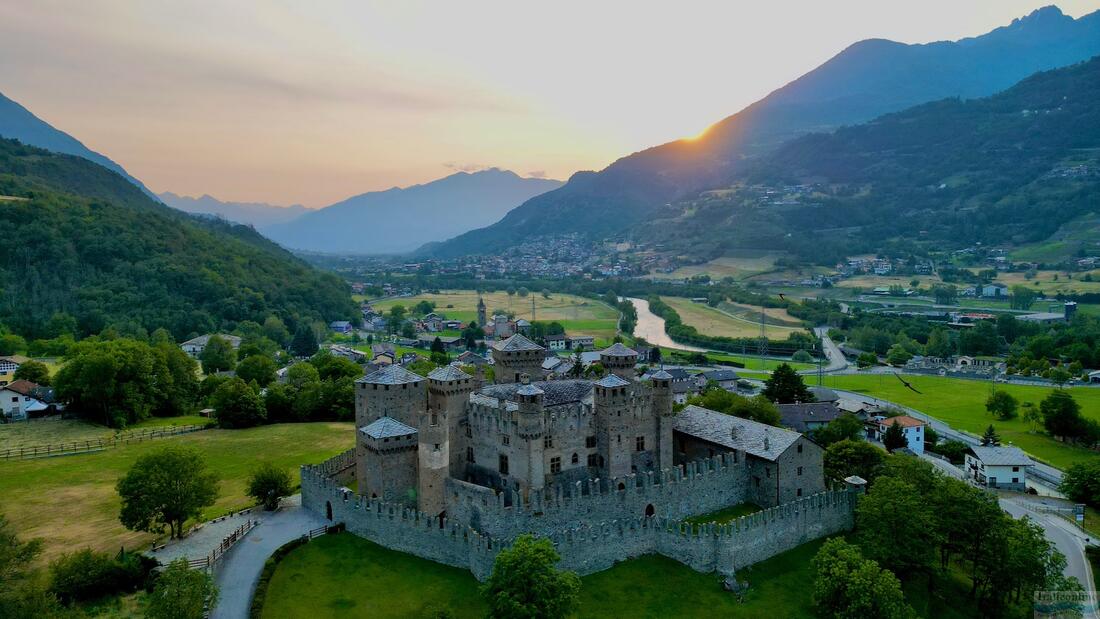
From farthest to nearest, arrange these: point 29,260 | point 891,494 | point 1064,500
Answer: point 29,260
point 1064,500
point 891,494

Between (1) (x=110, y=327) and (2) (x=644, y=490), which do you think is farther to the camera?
(1) (x=110, y=327)

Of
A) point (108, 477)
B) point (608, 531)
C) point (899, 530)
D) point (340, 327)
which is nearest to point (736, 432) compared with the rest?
point (899, 530)

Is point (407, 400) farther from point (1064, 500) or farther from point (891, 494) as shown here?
point (1064, 500)

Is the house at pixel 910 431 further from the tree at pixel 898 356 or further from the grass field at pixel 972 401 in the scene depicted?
the tree at pixel 898 356

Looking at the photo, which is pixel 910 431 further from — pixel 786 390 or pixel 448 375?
pixel 448 375

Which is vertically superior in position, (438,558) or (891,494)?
(891,494)

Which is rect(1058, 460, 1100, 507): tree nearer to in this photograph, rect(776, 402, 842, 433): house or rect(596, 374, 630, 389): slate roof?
rect(776, 402, 842, 433): house

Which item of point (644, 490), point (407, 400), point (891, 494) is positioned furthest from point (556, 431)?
point (891, 494)
